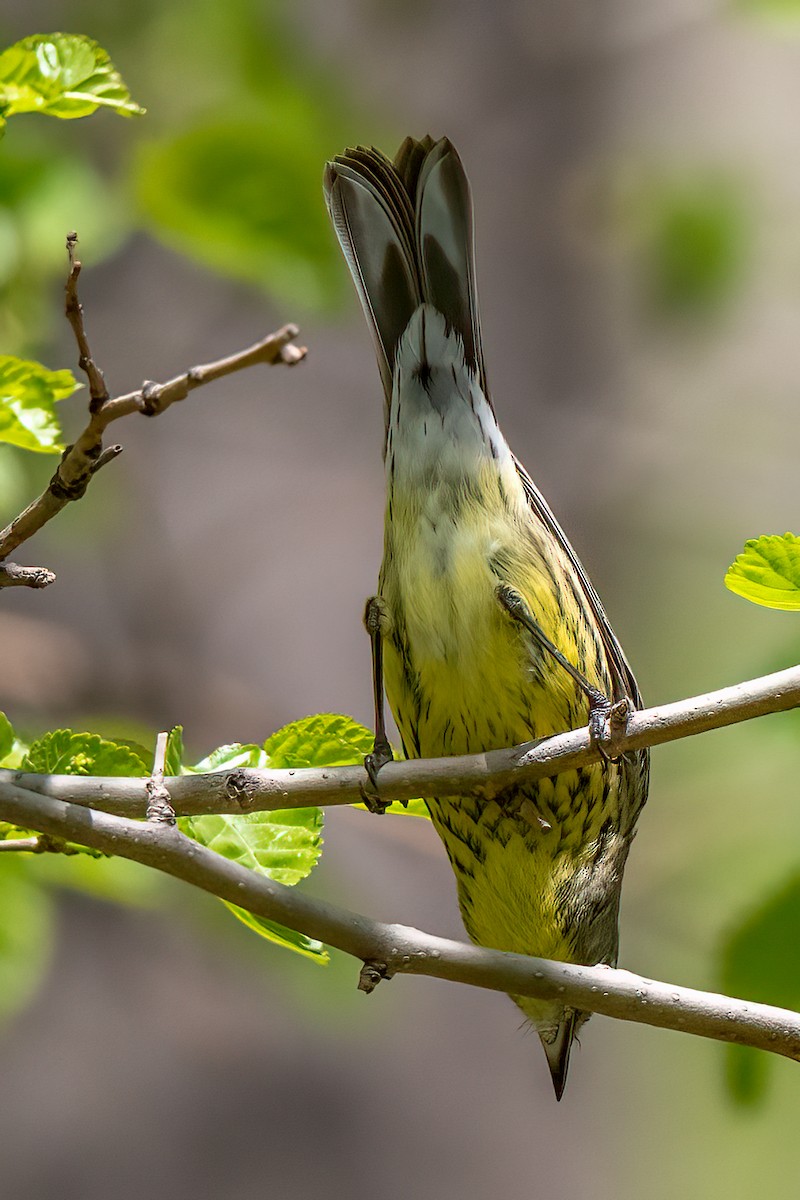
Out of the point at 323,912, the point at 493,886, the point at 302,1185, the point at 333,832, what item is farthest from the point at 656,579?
the point at 323,912

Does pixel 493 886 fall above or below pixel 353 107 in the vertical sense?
below

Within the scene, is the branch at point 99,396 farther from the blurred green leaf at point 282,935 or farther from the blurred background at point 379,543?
the blurred background at point 379,543

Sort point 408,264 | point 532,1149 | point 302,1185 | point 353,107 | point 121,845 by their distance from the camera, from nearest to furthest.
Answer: point 121,845, point 408,264, point 353,107, point 302,1185, point 532,1149

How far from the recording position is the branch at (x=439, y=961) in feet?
3.27

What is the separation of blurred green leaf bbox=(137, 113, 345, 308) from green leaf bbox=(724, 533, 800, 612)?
0.87 metres

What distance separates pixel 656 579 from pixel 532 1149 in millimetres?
1845

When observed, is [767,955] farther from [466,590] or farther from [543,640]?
[466,590]

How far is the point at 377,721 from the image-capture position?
4.68 feet

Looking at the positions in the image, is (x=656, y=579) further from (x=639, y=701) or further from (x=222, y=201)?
(x=222, y=201)

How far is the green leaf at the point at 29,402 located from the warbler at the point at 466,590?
514mm

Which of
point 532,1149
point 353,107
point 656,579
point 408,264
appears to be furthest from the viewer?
point 656,579

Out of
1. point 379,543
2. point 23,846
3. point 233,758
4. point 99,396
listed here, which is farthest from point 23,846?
point 379,543

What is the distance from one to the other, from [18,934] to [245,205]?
41.1 inches

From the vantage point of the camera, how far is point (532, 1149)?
3.53m
